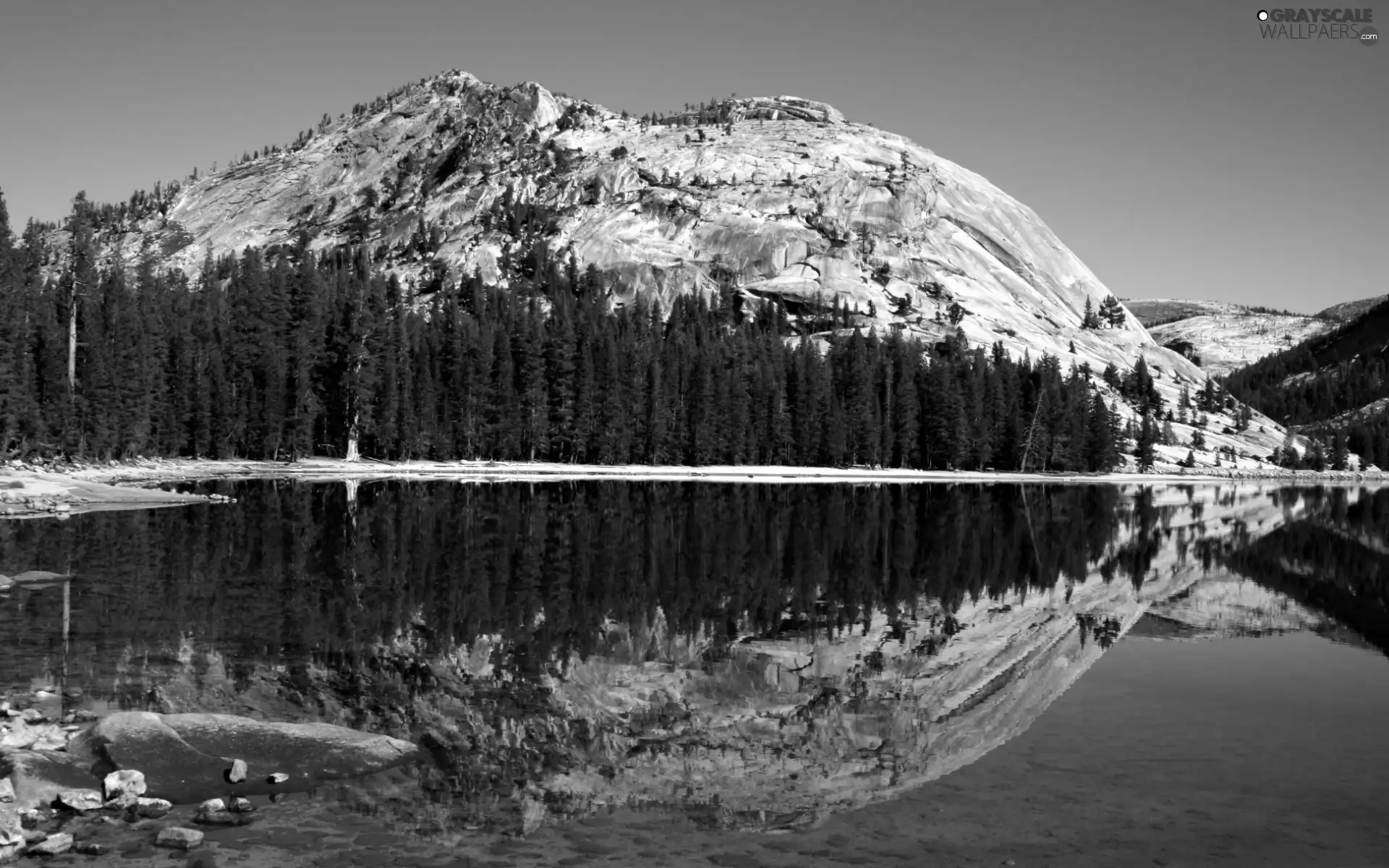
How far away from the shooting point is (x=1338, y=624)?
3347 centimetres

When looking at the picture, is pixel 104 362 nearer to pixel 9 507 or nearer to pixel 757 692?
pixel 9 507

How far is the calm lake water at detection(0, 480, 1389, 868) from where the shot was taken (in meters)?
14.2

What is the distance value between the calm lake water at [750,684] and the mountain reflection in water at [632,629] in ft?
0.42

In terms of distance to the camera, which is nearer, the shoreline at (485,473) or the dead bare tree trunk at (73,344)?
the shoreline at (485,473)

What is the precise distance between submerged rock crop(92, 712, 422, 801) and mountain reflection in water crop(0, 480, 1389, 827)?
1.21 m

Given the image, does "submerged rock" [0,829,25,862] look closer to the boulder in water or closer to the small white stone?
the boulder in water

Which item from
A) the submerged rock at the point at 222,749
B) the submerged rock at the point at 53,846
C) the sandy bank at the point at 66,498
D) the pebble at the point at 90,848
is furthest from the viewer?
the sandy bank at the point at 66,498

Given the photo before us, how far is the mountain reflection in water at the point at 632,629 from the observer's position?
1717 centimetres

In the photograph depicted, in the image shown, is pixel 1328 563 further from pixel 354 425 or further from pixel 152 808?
pixel 354 425

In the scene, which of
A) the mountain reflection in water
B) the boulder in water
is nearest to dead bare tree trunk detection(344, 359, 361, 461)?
the mountain reflection in water

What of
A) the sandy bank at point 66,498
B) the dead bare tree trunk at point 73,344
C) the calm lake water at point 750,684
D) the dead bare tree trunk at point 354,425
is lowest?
the calm lake water at point 750,684

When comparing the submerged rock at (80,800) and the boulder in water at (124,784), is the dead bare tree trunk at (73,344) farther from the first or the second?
the submerged rock at (80,800)

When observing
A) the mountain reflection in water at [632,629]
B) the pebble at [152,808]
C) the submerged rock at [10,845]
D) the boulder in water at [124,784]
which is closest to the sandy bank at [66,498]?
the mountain reflection in water at [632,629]

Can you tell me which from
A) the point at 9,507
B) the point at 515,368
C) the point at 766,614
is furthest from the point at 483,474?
the point at 766,614
